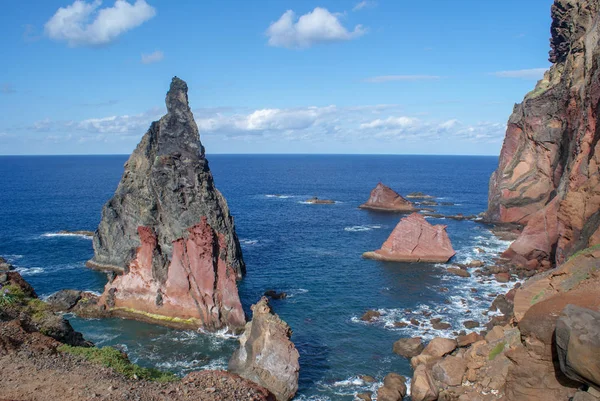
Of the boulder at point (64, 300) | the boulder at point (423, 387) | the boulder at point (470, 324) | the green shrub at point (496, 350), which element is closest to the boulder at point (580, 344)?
the green shrub at point (496, 350)

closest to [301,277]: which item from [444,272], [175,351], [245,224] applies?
[444,272]

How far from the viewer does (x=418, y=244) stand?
78125 mm

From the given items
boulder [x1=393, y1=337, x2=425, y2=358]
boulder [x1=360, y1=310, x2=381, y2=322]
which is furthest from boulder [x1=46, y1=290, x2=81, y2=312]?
boulder [x1=393, y1=337, x2=425, y2=358]

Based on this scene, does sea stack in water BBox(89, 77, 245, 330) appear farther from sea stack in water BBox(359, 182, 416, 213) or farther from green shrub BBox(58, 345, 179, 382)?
sea stack in water BBox(359, 182, 416, 213)

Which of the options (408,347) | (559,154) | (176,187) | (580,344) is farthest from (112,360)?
(559,154)

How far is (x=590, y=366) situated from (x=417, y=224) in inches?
2130

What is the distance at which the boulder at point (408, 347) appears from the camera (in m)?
44.9

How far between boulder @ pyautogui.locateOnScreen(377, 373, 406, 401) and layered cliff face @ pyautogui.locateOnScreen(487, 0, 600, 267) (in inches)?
809

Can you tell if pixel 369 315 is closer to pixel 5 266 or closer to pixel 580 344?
pixel 580 344

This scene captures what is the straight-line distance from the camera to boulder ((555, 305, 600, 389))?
23.7 meters

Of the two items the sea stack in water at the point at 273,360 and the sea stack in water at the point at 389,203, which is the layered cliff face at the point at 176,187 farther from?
the sea stack in water at the point at 389,203

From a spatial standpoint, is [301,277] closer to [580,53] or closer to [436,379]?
[436,379]

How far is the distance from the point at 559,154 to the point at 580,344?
248 ft

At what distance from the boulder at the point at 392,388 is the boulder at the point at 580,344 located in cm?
1470
